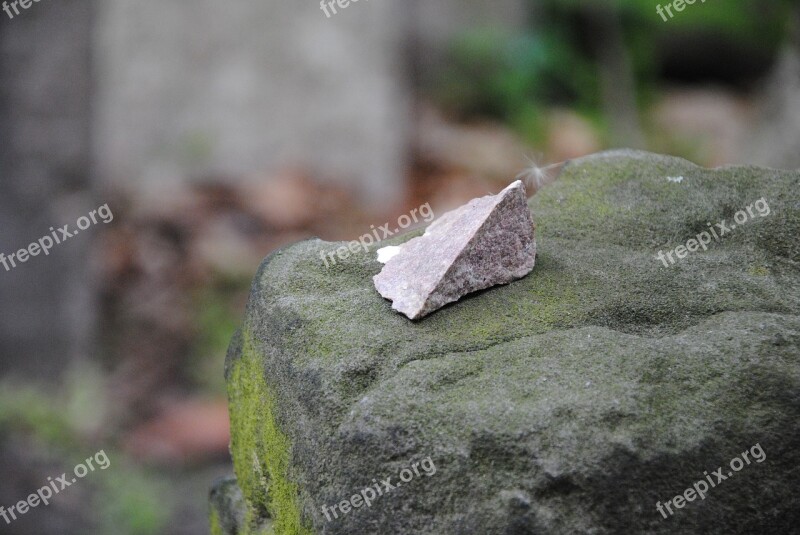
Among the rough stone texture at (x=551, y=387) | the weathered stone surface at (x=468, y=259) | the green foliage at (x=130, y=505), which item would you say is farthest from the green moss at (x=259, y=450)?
the green foliage at (x=130, y=505)

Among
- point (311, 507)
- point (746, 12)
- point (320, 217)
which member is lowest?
point (311, 507)

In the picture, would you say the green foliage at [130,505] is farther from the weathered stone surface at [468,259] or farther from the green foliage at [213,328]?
the weathered stone surface at [468,259]

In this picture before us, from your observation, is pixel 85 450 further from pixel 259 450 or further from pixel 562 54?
pixel 562 54

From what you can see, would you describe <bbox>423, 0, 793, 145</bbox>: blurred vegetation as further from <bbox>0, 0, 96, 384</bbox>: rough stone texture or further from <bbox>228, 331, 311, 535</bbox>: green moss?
<bbox>228, 331, 311, 535</bbox>: green moss

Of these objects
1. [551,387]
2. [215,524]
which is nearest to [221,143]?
[215,524]

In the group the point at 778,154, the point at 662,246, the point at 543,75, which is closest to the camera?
the point at 662,246

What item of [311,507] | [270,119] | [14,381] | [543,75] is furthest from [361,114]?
[311,507]

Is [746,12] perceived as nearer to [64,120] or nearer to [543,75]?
[543,75]
